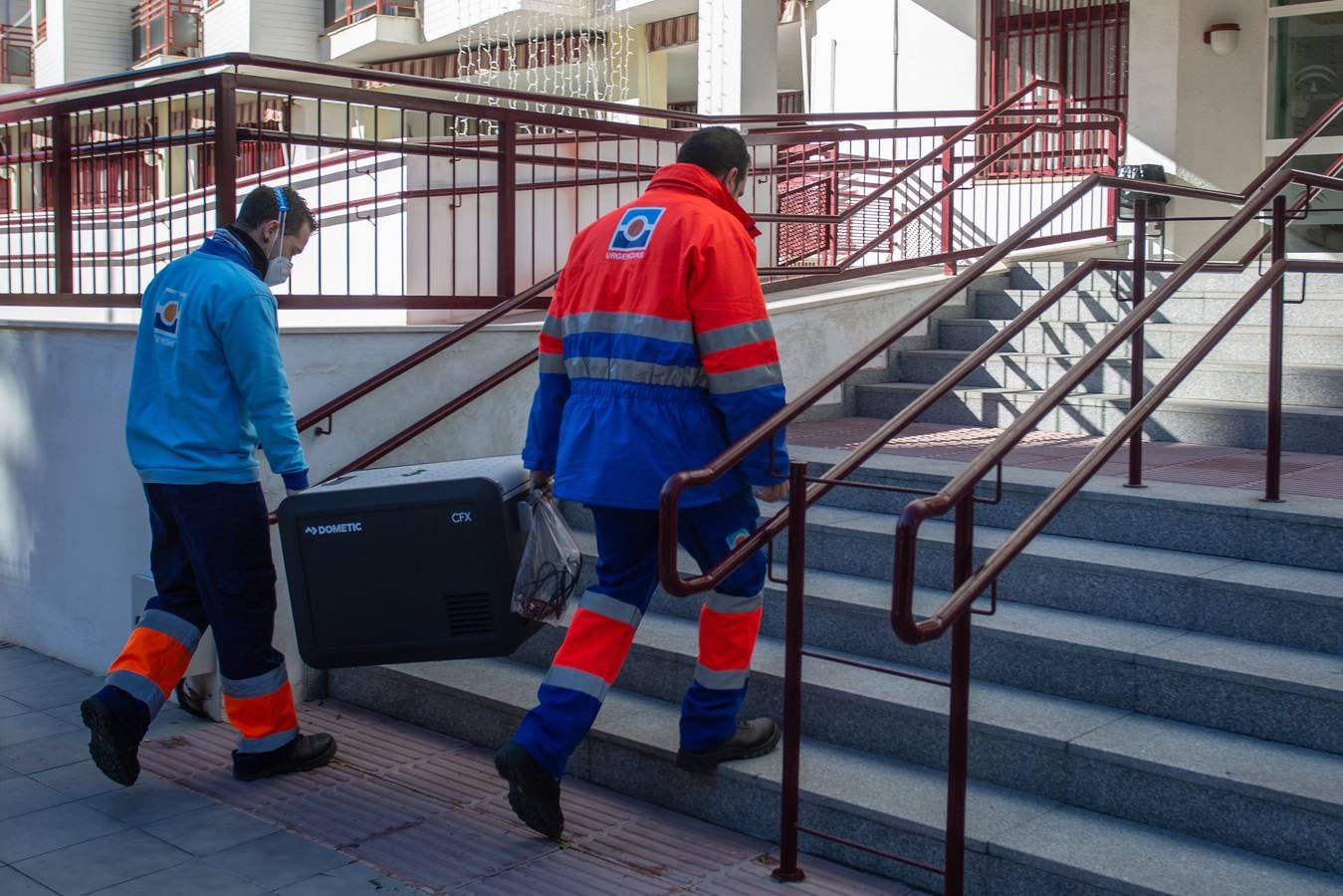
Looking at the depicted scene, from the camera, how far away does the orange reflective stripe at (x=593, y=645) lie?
3979mm

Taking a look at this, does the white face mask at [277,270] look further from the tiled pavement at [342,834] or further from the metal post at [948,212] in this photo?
the metal post at [948,212]

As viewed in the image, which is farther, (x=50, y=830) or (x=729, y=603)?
(x=50, y=830)

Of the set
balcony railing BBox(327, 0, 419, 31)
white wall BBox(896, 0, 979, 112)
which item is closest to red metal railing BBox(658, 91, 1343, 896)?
white wall BBox(896, 0, 979, 112)

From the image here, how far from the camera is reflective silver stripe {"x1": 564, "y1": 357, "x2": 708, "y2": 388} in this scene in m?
3.93

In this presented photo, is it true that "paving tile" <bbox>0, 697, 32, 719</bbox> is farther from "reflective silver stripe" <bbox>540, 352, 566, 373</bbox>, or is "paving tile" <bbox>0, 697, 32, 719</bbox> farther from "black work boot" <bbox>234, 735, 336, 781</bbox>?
"reflective silver stripe" <bbox>540, 352, 566, 373</bbox>

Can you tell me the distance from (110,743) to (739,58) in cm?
827

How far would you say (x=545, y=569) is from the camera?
4.21 meters

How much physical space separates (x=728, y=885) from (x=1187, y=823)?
1203mm

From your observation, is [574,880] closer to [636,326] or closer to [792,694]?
[792,694]

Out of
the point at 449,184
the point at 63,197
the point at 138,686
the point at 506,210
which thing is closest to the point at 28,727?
the point at 138,686

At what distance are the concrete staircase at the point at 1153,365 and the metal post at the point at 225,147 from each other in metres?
3.54

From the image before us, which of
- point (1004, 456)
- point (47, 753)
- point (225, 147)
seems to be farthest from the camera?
point (225, 147)

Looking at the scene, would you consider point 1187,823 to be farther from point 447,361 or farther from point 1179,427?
point 447,361

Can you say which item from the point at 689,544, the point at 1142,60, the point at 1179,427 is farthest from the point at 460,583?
the point at 1142,60
